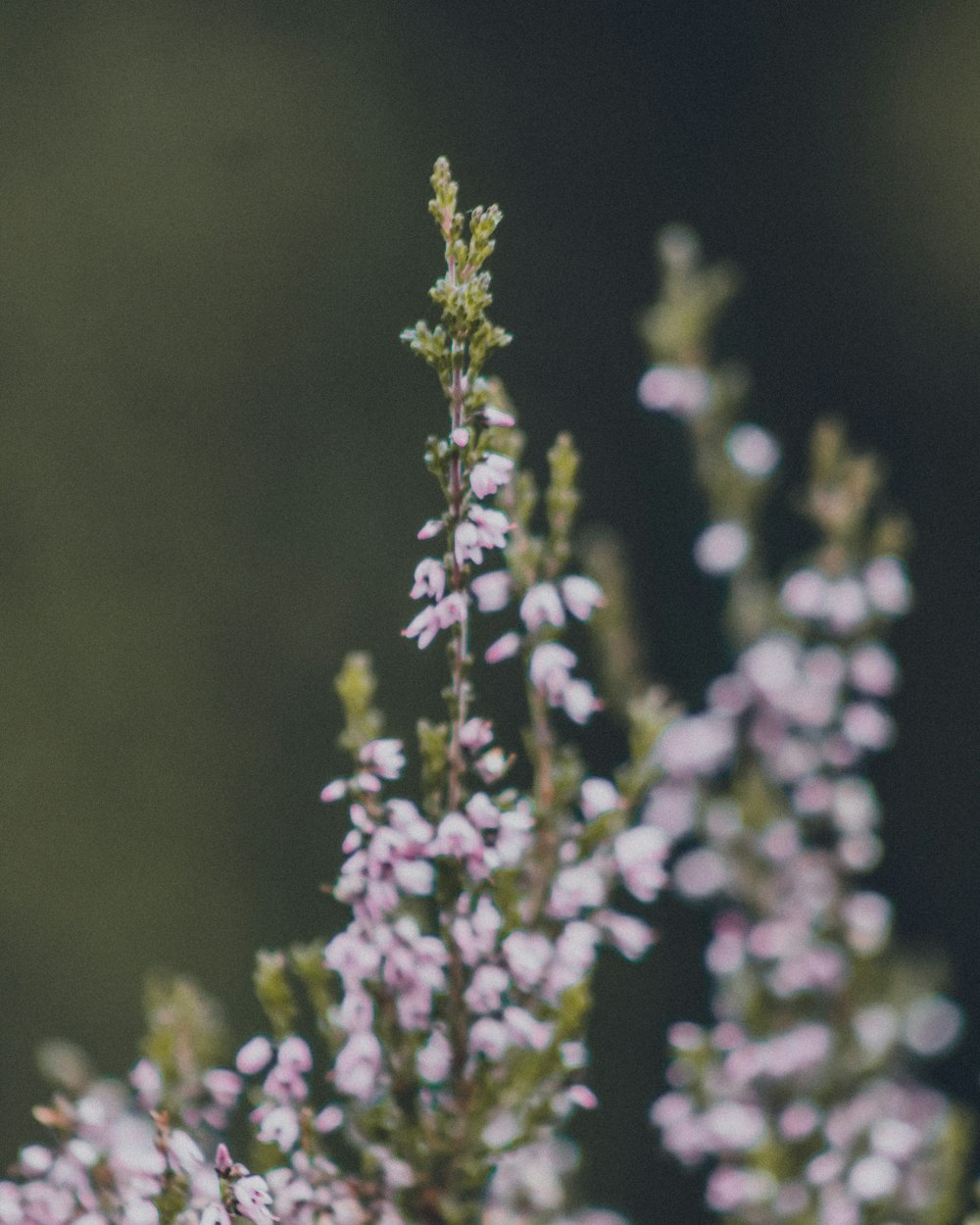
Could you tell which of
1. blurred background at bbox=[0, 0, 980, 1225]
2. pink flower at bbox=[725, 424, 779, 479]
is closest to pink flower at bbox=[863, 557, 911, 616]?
pink flower at bbox=[725, 424, 779, 479]

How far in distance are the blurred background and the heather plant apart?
49cm

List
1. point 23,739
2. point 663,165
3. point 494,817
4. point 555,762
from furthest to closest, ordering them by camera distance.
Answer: point 663,165
point 23,739
point 555,762
point 494,817

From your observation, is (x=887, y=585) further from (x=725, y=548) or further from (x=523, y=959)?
(x=523, y=959)

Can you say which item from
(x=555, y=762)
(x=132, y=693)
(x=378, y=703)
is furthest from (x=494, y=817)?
(x=132, y=693)

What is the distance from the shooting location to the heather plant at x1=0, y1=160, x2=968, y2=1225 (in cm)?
58

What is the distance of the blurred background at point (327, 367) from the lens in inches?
56.9

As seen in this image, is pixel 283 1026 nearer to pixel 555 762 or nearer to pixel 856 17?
pixel 555 762

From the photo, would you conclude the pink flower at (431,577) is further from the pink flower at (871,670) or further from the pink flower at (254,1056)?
the pink flower at (871,670)

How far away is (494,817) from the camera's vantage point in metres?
0.58

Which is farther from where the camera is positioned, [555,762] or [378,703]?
[378,703]

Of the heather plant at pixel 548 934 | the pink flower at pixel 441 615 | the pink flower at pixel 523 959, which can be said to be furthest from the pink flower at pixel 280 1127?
the pink flower at pixel 441 615

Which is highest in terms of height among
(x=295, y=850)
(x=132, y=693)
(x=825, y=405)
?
(x=825, y=405)

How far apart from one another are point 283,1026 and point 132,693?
895 millimetres

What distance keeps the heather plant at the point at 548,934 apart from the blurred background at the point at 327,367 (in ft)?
1.62
